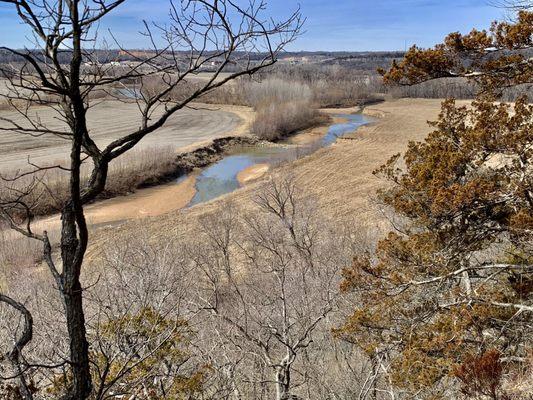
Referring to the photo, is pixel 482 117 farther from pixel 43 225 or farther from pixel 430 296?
pixel 43 225

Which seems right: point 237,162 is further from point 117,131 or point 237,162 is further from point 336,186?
point 117,131

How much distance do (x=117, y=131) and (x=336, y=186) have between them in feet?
102

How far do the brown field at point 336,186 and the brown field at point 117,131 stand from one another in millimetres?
9474

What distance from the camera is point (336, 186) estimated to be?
101 feet

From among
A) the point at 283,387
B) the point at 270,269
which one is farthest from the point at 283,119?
the point at 283,387

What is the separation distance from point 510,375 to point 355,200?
868 inches

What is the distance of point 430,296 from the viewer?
24.5 feet

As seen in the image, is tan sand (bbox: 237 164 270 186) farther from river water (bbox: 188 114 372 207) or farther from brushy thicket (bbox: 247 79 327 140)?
brushy thicket (bbox: 247 79 327 140)

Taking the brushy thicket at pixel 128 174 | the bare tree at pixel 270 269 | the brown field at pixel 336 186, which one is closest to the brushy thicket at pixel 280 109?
the brown field at pixel 336 186

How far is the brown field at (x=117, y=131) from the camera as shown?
40.0m

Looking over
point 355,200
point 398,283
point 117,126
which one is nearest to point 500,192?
point 398,283

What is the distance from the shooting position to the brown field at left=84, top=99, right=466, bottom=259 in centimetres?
2447

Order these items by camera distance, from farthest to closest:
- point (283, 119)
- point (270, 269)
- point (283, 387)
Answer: point (283, 119), point (270, 269), point (283, 387)

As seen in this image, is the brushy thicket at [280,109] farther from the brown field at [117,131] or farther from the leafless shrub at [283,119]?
the brown field at [117,131]
